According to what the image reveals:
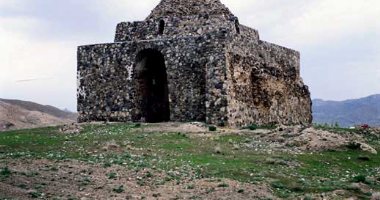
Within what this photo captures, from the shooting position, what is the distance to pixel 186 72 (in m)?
31.4

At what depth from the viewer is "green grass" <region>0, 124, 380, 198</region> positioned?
18.0 meters

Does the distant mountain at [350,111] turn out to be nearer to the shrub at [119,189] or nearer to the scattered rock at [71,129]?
the scattered rock at [71,129]

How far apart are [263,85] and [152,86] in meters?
5.92

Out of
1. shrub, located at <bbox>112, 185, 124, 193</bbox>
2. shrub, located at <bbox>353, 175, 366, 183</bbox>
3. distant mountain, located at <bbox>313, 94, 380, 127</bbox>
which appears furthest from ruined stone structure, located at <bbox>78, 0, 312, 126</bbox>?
distant mountain, located at <bbox>313, 94, 380, 127</bbox>

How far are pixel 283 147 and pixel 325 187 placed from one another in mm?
6270

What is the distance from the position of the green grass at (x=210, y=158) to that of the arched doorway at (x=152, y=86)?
686 centimetres

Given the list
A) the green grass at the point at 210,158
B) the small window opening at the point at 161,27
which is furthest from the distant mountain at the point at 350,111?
the green grass at the point at 210,158

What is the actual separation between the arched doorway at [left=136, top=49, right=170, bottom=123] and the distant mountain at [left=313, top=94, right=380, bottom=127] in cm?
8667

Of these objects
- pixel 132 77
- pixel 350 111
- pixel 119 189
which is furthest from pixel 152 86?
pixel 350 111

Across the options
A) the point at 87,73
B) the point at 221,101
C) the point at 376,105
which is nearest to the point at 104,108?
the point at 87,73

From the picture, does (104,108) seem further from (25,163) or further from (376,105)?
(376,105)

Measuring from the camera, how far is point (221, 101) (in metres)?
29.7

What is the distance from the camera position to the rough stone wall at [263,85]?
30766 mm

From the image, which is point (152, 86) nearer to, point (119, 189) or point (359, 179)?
point (359, 179)
